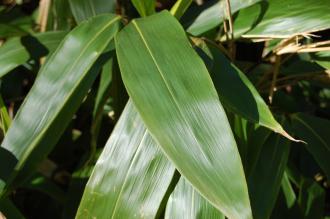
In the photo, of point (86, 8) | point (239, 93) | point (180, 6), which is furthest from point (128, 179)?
point (86, 8)

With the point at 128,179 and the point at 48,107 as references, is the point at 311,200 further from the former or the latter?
the point at 48,107

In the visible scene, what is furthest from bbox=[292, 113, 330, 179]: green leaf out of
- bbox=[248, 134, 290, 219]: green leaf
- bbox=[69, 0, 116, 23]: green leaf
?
bbox=[69, 0, 116, 23]: green leaf

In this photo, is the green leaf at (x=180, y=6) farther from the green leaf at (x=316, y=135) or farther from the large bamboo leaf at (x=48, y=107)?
the green leaf at (x=316, y=135)

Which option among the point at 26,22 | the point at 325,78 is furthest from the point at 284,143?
the point at 26,22

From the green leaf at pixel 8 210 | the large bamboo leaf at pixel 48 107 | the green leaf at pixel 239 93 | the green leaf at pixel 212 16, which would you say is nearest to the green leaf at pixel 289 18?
the green leaf at pixel 212 16

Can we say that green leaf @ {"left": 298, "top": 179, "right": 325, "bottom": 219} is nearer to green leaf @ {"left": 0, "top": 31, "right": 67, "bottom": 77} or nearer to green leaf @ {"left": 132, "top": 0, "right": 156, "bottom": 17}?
green leaf @ {"left": 132, "top": 0, "right": 156, "bottom": 17}
